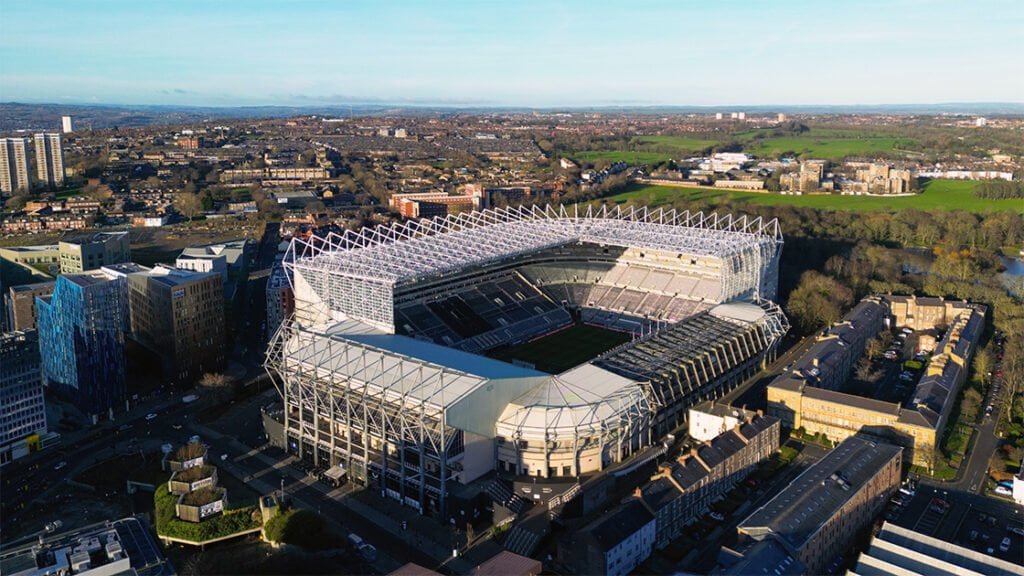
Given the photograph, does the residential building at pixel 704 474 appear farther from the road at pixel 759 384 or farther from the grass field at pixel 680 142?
the grass field at pixel 680 142

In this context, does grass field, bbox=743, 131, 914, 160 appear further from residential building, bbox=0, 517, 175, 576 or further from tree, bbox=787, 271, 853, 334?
residential building, bbox=0, 517, 175, 576

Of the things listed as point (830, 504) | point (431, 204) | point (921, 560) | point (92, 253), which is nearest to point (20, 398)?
point (92, 253)

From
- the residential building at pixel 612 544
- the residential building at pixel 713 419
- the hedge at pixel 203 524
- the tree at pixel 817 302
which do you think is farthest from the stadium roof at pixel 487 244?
the residential building at pixel 612 544

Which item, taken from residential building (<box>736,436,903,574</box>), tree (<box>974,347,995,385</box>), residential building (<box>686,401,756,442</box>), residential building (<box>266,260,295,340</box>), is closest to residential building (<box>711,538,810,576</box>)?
residential building (<box>736,436,903,574</box>)

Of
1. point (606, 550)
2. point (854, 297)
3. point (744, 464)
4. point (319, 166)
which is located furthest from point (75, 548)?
point (319, 166)

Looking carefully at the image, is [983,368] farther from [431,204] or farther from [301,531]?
[431,204]
